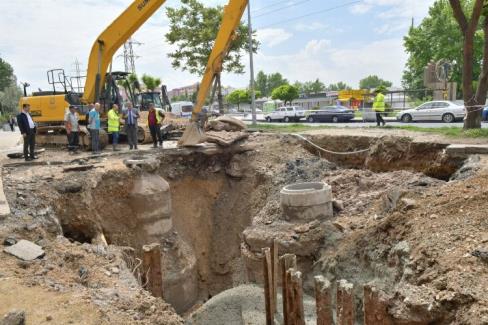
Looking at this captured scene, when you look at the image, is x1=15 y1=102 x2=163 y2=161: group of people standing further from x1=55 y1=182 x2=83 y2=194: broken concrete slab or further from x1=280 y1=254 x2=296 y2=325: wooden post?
x1=280 y1=254 x2=296 y2=325: wooden post

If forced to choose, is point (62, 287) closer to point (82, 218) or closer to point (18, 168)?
point (82, 218)

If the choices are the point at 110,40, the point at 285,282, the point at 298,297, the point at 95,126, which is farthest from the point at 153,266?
the point at 110,40

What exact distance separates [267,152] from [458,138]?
5172 millimetres

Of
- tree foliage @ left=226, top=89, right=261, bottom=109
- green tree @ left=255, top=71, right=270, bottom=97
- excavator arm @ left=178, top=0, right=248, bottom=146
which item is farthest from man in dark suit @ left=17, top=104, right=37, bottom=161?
green tree @ left=255, top=71, right=270, bottom=97

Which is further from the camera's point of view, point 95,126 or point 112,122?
point 112,122

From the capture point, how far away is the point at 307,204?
8930mm

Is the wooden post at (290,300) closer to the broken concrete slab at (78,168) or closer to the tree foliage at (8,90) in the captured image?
the broken concrete slab at (78,168)

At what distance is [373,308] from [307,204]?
13.0 ft

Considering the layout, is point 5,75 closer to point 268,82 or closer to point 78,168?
point 268,82

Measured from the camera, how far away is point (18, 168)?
423 inches

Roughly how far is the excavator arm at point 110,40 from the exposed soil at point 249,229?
8.83 feet

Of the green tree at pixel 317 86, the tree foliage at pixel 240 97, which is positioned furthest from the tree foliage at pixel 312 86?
the tree foliage at pixel 240 97

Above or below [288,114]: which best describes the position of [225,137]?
below

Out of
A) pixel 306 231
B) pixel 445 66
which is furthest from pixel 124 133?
pixel 445 66
